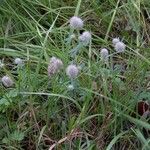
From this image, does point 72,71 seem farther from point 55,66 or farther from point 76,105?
point 76,105

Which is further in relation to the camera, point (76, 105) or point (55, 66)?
point (76, 105)

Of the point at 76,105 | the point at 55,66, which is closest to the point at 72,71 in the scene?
the point at 55,66

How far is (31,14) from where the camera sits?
6.88 feet

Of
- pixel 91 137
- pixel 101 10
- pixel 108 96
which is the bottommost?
pixel 91 137

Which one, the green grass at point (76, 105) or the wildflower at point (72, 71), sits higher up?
the wildflower at point (72, 71)

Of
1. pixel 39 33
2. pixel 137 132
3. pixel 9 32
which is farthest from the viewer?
pixel 9 32

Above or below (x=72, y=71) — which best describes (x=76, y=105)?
below

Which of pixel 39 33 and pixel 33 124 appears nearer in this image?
pixel 33 124

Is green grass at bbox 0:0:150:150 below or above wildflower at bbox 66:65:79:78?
below

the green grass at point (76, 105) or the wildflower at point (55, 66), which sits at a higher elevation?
the wildflower at point (55, 66)

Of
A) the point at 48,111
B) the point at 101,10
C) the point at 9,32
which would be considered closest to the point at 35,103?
the point at 48,111

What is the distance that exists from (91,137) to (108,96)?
0.47ft

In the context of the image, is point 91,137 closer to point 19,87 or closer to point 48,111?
point 48,111

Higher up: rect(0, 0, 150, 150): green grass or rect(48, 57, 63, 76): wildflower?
rect(48, 57, 63, 76): wildflower
